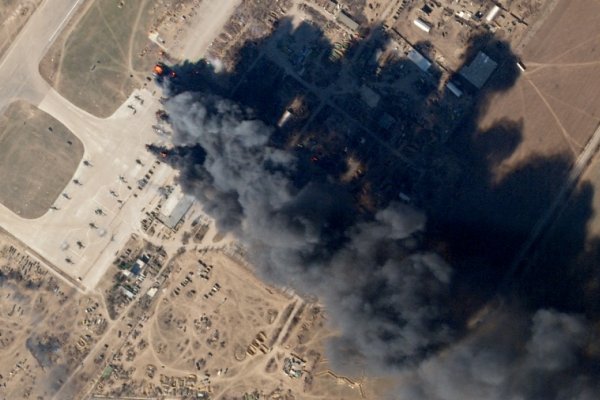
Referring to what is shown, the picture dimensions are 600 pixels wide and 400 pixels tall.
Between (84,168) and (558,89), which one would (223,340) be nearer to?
(84,168)

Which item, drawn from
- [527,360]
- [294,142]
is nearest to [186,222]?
[294,142]

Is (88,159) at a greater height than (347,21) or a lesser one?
lesser

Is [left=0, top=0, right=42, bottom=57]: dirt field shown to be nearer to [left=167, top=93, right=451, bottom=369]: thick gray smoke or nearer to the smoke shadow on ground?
the smoke shadow on ground

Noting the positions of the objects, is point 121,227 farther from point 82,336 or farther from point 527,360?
point 527,360

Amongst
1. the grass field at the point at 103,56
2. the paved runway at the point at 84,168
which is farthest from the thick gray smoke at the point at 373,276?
the grass field at the point at 103,56

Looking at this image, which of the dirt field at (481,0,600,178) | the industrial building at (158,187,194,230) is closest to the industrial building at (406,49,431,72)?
the dirt field at (481,0,600,178)

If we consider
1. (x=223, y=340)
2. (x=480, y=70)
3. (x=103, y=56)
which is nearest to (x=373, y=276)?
(x=223, y=340)

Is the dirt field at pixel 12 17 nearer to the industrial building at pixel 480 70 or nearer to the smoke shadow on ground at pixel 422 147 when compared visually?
the smoke shadow on ground at pixel 422 147
